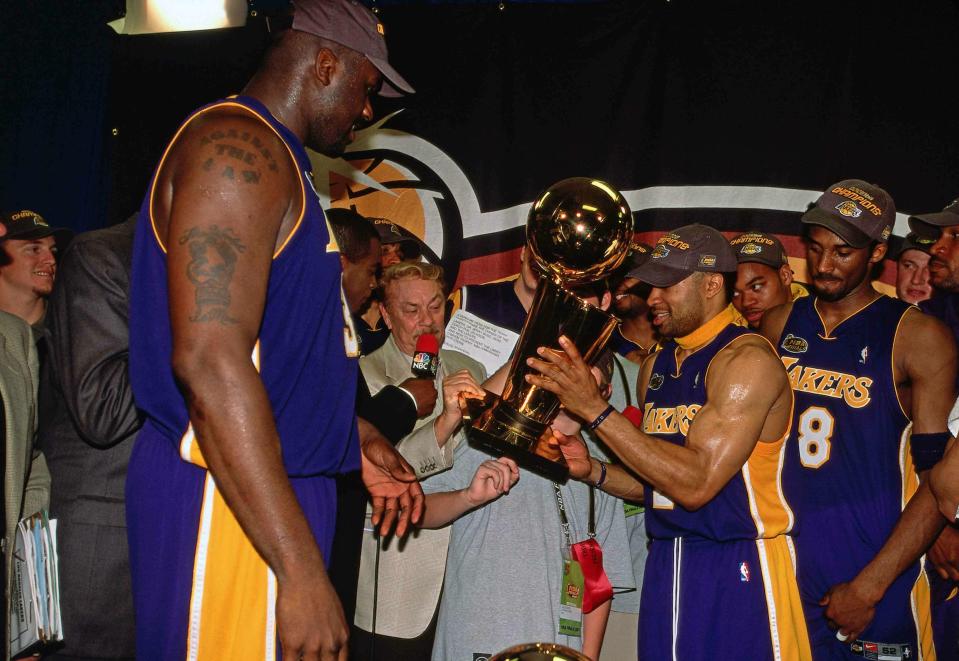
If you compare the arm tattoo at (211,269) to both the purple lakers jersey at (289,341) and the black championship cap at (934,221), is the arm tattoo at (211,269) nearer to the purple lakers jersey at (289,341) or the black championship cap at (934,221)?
the purple lakers jersey at (289,341)

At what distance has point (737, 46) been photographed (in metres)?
5.06

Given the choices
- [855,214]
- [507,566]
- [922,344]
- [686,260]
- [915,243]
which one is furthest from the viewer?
[915,243]

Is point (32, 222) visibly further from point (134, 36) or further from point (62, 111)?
point (134, 36)

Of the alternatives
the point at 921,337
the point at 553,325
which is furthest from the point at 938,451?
the point at 553,325

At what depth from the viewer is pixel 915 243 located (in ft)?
14.9

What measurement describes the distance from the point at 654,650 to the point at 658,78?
10.9 ft

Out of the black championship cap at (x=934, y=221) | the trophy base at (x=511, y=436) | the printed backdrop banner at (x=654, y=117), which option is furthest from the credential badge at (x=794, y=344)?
the trophy base at (x=511, y=436)

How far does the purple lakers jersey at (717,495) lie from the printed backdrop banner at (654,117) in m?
1.67

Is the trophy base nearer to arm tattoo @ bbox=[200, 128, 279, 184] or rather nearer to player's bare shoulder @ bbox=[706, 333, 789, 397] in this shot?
player's bare shoulder @ bbox=[706, 333, 789, 397]

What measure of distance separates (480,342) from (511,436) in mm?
1071

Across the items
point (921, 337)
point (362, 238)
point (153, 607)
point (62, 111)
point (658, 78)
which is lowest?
point (153, 607)

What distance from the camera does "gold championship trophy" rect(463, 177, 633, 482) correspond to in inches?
118

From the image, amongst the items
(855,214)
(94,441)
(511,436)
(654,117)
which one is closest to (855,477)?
(855,214)

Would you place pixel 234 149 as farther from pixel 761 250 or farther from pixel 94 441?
pixel 761 250
